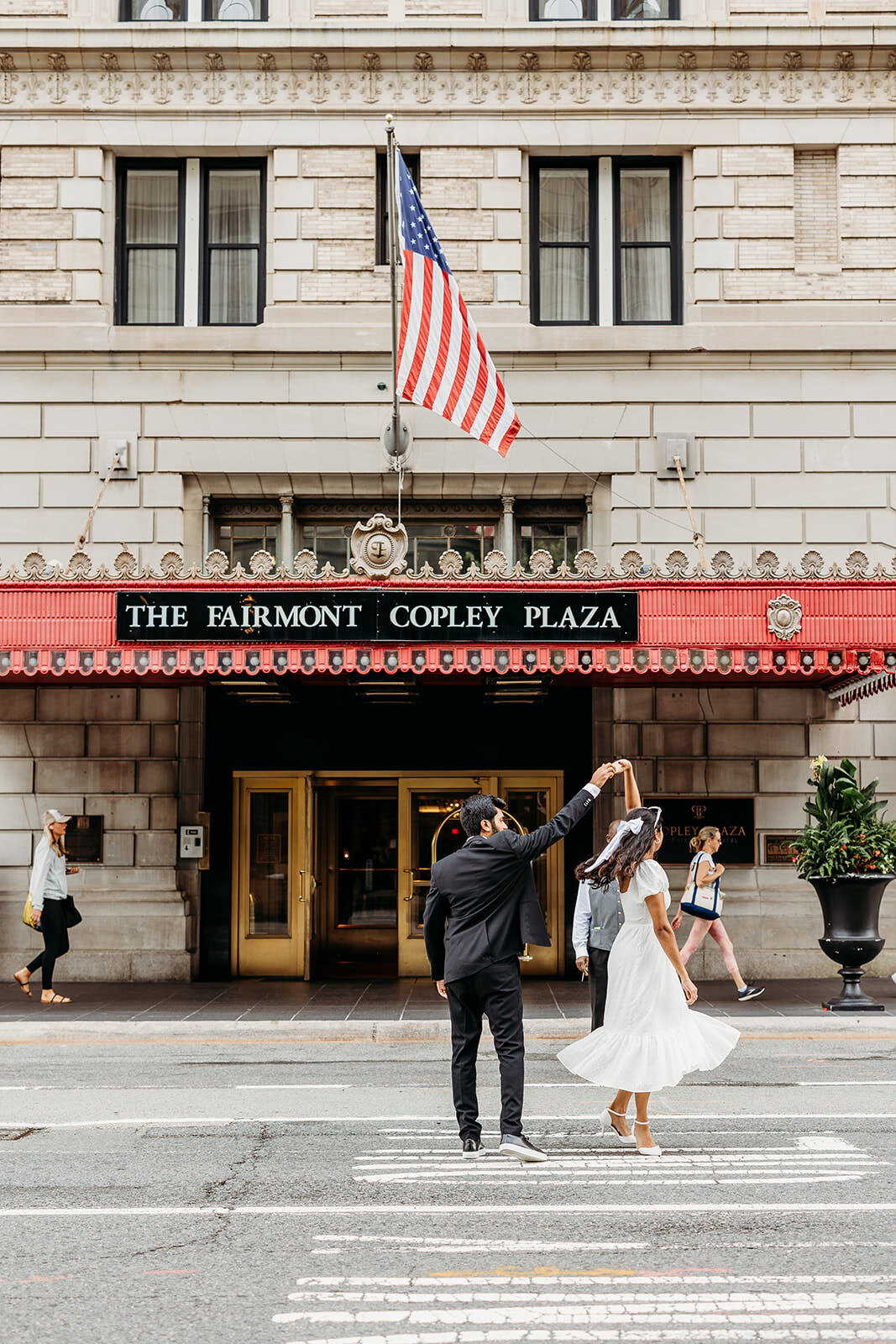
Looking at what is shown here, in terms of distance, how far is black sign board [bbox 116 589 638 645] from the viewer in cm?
1374

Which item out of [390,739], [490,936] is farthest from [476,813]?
[390,739]

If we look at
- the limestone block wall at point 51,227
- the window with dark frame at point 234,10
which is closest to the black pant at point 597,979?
the limestone block wall at point 51,227

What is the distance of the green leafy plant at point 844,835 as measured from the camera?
13.9 m

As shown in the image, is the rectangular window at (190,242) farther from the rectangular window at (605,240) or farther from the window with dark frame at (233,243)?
the rectangular window at (605,240)

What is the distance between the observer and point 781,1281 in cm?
555

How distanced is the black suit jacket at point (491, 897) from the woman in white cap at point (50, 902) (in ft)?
24.3

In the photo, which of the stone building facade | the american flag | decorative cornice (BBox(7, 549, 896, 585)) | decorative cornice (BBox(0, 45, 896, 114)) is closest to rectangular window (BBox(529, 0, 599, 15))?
the stone building facade

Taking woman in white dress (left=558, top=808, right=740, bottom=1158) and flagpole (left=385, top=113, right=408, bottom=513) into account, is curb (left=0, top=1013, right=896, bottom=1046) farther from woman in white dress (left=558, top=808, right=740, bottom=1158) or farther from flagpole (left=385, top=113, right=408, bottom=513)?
flagpole (left=385, top=113, right=408, bottom=513)

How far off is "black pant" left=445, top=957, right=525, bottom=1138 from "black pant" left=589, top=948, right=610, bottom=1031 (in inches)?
132

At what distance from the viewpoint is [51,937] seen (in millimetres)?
14375

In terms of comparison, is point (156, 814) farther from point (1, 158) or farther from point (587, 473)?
point (1, 158)

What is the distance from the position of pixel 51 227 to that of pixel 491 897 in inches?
505

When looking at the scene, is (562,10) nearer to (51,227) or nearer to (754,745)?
(51,227)

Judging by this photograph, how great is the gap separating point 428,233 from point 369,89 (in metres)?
3.99
